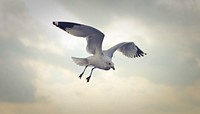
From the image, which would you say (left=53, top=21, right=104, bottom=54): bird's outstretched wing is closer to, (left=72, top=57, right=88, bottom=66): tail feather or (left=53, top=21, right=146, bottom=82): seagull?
(left=53, top=21, right=146, bottom=82): seagull

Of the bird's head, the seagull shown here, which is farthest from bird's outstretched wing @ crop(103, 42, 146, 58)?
the bird's head

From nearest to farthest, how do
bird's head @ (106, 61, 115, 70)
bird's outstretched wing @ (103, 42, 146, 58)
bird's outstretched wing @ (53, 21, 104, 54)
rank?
bird's outstretched wing @ (53, 21, 104, 54) < bird's head @ (106, 61, 115, 70) < bird's outstretched wing @ (103, 42, 146, 58)

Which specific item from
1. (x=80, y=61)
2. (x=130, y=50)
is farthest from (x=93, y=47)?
(x=130, y=50)

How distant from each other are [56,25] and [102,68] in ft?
4.80

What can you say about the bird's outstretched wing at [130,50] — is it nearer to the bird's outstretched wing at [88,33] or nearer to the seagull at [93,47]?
the seagull at [93,47]

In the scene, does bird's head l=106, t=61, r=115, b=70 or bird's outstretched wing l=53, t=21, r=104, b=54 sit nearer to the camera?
bird's outstretched wing l=53, t=21, r=104, b=54

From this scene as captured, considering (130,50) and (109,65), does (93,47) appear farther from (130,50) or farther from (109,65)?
(130,50)

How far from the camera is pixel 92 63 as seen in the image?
8.80 meters

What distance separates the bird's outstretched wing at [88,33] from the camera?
313 inches

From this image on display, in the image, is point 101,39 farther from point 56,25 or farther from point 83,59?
point 56,25

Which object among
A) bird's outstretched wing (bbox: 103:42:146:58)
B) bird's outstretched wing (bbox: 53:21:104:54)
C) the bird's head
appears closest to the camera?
bird's outstretched wing (bbox: 53:21:104:54)

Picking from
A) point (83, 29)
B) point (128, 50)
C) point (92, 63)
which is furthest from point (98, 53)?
point (128, 50)

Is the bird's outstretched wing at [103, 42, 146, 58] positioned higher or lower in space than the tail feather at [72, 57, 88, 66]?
higher

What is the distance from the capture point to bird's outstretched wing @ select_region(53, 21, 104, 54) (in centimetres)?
794
